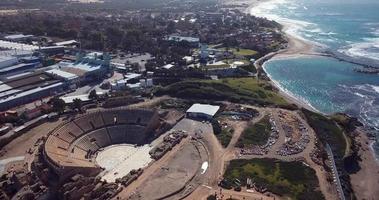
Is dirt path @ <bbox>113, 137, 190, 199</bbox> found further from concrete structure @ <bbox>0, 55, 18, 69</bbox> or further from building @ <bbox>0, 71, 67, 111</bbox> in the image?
concrete structure @ <bbox>0, 55, 18, 69</bbox>

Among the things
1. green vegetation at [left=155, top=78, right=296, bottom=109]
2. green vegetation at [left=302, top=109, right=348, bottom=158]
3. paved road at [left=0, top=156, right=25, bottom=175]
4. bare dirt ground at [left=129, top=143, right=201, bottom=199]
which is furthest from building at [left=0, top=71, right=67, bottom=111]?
green vegetation at [left=302, top=109, right=348, bottom=158]

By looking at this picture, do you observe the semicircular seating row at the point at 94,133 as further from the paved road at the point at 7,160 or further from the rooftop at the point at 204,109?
the rooftop at the point at 204,109

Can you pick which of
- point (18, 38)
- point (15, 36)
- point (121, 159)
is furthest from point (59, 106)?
point (15, 36)

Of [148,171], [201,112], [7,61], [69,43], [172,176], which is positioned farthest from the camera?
[69,43]

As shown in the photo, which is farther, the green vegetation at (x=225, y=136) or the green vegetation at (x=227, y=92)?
the green vegetation at (x=227, y=92)

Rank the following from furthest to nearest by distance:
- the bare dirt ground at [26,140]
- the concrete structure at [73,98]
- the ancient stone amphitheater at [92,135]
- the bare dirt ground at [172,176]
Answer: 1. the concrete structure at [73,98]
2. the bare dirt ground at [26,140]
3. the ancient stone amphitheater at [92,135]
4. the bare dirt ground at [172,176]

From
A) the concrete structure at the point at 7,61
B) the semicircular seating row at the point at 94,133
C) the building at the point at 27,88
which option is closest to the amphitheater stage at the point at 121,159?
the semicircular seating row at the point at 94,133

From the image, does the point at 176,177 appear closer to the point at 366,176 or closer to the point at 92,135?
the point at 92,135
